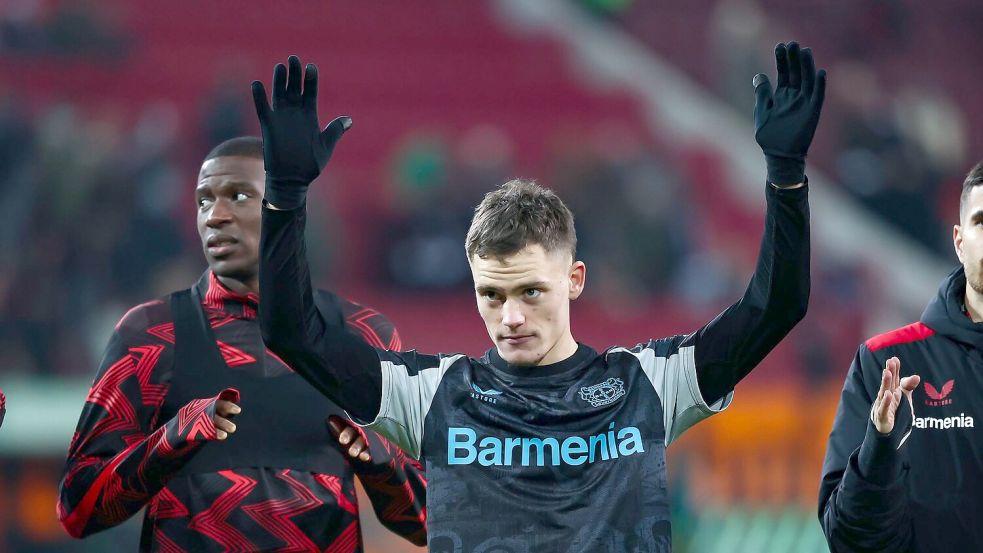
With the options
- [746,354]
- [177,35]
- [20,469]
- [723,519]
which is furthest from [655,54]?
[746,354]

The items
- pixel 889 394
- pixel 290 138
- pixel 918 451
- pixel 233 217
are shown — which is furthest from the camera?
pixel 233 217

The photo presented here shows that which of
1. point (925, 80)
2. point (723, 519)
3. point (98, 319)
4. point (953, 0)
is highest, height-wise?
point (953, 0)

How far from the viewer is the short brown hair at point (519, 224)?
8.58ft

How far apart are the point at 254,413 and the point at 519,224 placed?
0.90 m

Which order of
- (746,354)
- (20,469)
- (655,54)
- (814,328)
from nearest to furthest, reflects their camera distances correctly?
(746,354) → (20,469) → (814,328) → (655,54)

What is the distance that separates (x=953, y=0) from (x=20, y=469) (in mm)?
9740

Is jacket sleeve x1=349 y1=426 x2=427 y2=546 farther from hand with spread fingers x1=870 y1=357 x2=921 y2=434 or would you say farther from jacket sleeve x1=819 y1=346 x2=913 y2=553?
hand with spread fingers x1=870 y1=357 x2=921 y2=434

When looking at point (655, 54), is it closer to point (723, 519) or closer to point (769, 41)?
point (769, 41)

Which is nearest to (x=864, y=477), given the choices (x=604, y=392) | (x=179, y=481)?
(x=604, y=392)

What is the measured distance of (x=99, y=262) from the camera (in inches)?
356

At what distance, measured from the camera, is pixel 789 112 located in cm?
250

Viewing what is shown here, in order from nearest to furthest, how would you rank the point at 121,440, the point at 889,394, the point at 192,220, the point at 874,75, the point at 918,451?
the point at 889,394 → the point at 918,451 → the point at 121,440 → the point at 192,220 → the point at 874,75

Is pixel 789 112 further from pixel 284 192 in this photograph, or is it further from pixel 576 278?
pixel 284 192

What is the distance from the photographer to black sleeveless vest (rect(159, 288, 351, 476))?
3.11 meters
